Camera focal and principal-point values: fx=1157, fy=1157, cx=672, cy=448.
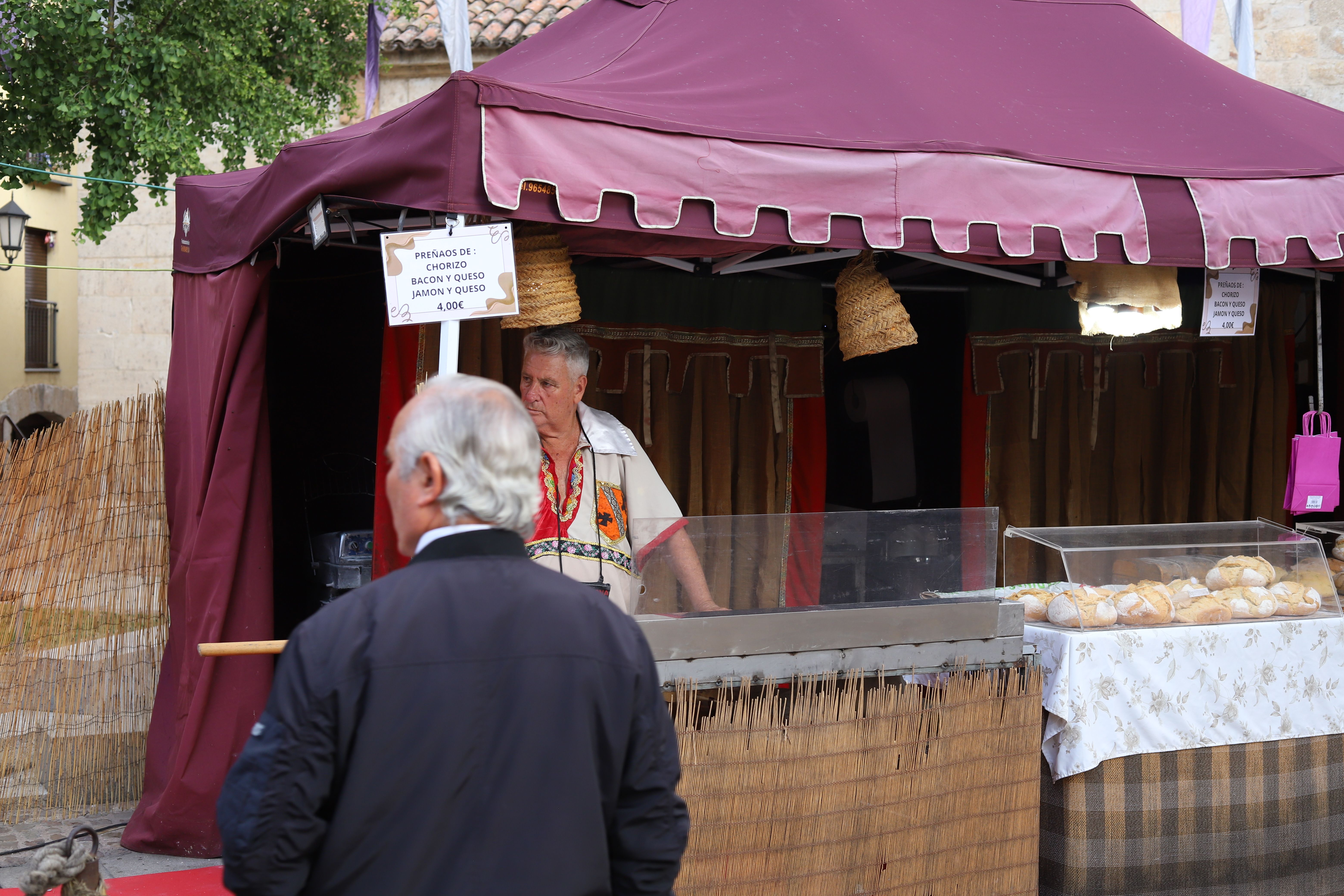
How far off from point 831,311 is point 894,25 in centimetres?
164

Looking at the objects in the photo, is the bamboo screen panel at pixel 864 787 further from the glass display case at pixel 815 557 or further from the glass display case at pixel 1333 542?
the glass display case at pixel 1333 542

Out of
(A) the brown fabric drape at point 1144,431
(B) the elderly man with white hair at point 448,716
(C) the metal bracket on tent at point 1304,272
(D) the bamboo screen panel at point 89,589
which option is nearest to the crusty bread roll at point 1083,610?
(C) the metal bracket on tent at point 1304,272

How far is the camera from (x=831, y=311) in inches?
211

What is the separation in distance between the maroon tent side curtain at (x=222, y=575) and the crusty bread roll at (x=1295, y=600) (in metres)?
3.02

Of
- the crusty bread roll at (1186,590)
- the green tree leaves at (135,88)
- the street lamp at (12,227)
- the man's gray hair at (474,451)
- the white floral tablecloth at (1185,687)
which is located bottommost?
the white floral tablecloth at (1185,687)

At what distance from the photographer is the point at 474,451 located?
1.42m

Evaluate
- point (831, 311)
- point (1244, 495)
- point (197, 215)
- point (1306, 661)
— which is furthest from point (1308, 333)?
point (197, 215)

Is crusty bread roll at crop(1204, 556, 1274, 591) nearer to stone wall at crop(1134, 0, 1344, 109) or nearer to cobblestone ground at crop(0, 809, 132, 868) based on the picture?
cobblestone ground at crop(0, 809, 132, 868)

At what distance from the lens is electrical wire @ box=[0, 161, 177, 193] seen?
293 inches

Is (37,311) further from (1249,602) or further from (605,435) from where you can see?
(1249,602)

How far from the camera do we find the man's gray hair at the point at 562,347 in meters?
3.22

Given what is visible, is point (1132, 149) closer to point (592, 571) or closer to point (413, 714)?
point (592, 571)

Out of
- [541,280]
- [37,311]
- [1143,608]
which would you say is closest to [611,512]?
[541,280]

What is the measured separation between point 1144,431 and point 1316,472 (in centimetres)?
158
